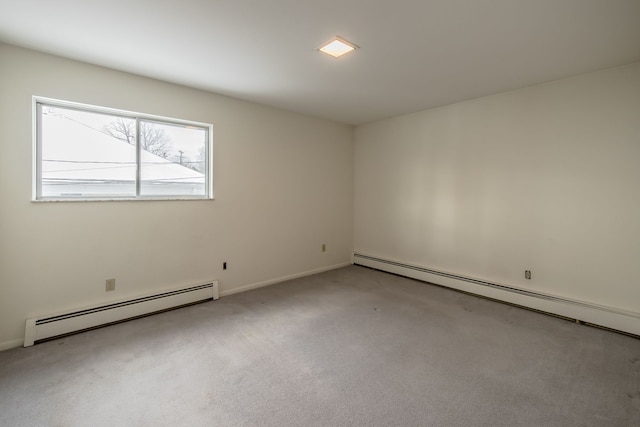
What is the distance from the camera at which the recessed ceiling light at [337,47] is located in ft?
7.42

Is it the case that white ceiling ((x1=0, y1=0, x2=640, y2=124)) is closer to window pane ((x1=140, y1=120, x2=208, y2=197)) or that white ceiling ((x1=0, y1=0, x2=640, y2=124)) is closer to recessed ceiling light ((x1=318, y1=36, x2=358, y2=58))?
recessed ceiling light ((x1=318, y1=36, x2=358, y2=58))

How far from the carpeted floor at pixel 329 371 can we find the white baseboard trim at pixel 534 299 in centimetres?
14

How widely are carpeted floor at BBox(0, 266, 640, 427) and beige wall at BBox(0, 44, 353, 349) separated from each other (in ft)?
1.60

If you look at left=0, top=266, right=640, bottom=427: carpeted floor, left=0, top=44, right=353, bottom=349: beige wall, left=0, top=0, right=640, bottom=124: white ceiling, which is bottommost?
left=0, top=266, right=640, bottom=427: carpeted floor

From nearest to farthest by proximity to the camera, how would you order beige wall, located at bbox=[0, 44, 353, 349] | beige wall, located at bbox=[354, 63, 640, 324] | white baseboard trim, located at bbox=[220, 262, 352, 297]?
beige wall, located at bbox=[0, 44, 353, 349], beige wall, located at bbox=[354, 63, 640, 324], white baseboard trim, located at bbox=[220, 262, 352, 297]

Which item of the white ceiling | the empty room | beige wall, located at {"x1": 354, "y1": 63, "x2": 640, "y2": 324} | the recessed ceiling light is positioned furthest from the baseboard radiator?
beige wall, located at {"x1": 354, "y1": 63, "x2": 640, "y2": 324}

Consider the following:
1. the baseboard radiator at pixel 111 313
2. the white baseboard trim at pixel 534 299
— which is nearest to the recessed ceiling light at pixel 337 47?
the baseboard radiator at pixel 111 313

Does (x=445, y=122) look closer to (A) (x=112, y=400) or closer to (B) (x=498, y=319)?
(B) (x=498, y=319)

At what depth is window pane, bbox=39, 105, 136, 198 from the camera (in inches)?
101

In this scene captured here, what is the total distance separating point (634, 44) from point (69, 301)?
531 cm

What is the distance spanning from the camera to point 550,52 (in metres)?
2.43

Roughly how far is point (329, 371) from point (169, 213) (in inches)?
93.3

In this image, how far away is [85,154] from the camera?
8.98 ft

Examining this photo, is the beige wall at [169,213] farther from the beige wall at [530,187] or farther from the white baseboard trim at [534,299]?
the white baseboard trim at [534,299]
